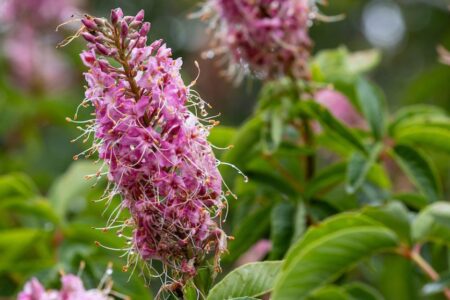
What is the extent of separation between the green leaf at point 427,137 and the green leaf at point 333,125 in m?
0.16

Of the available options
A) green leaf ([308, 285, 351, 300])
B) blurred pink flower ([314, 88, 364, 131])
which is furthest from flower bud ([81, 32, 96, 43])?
blurred pink flower ([314, 88, 364, 131])

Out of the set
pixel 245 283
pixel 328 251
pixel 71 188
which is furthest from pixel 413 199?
pixel 71 188

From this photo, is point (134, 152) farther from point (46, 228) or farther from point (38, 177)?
point (38, 177)

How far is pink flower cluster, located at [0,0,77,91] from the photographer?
4.32m

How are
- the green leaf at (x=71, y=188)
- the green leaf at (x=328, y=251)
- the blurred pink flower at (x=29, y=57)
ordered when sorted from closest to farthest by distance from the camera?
the green leaf at (x=328, y=251) < the green leaf at (x=71, y=188) < the blurred pink flower at (x=29, y=57)

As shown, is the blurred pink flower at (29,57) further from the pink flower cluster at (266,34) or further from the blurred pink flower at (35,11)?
the pink flower cluster at (266,34)

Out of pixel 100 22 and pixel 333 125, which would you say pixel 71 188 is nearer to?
pixel 333 125

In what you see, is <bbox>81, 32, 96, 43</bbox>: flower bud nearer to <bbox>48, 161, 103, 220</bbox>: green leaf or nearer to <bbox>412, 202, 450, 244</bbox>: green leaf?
<bbox>412, 202, 450, 244</bbox>: green leaf

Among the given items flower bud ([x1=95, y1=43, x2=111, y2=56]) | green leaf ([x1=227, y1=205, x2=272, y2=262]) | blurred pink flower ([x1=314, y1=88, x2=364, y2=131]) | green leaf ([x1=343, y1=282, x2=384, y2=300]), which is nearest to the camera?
flower bud ([x1=95, y1=43, x2=111, y2=56])

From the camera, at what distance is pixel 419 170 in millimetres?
2447

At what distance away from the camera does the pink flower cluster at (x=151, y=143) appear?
1.58 m

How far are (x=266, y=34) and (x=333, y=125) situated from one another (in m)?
0.30

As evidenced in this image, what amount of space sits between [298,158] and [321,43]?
3511 mm

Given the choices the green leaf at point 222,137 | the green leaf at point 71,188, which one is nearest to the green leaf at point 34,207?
the green leaf at point 71,188
